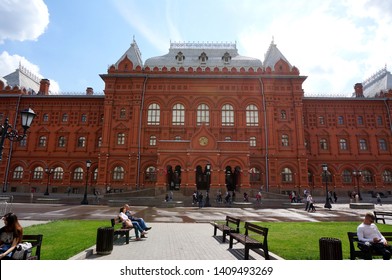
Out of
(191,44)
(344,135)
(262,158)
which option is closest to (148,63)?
(191,44)

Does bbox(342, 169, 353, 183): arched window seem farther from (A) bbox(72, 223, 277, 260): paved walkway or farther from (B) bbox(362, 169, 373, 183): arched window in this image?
(A) bbox(72, 223, 277, 260): paved walkway

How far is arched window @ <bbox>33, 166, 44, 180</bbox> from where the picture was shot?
40.3 meters

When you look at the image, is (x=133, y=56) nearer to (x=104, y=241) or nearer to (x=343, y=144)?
(x=343, y=144)

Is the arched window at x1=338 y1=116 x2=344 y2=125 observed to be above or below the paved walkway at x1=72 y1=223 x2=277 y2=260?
above

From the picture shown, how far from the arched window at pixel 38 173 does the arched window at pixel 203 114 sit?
26.5 m

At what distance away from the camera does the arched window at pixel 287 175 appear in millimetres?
37562

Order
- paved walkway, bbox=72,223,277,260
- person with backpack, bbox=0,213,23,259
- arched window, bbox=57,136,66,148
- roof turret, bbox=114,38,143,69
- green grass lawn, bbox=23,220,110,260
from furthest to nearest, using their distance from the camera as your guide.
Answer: roof turret, bbox=114,38,143,69 < arched window, bbox=57,136,66,148 < paved walkway, bbox=72,223,277,260 < green grass lawn, bbox=23,220,110,260 < person with backpack, bbox=0,213,23,259

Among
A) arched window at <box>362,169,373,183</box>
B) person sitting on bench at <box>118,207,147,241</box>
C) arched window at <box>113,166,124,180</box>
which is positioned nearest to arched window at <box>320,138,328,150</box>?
arched window at <box>362,169,373,183</box>

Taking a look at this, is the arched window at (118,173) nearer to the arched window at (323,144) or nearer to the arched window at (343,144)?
the arched window at (323,144)

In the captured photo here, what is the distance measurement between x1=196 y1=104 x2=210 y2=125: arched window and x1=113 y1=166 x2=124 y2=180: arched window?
13.7m

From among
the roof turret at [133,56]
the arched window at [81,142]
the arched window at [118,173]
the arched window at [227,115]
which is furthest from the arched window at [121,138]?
the arched window at [227,115]

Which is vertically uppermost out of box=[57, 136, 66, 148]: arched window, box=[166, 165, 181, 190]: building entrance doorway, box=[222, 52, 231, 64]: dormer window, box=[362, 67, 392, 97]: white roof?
box=[222, 52, 231, 64]: dormer window
